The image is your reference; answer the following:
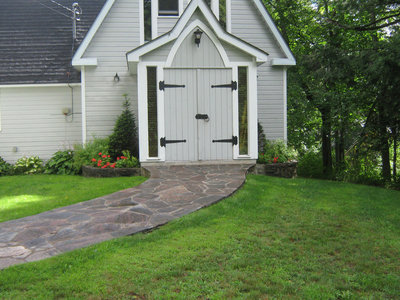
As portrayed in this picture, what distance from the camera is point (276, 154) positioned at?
35.8 feet

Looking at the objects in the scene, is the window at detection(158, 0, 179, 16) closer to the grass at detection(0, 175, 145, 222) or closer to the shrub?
the shrub

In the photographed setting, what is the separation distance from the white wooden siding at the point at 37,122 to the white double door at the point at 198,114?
4438mm

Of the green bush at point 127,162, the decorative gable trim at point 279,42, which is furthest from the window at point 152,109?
the decorative gable trim at point 279,42

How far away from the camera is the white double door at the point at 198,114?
9.91m

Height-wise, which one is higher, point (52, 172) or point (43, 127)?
point (43, 127)

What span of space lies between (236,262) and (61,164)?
9140mm

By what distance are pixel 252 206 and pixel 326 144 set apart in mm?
12439

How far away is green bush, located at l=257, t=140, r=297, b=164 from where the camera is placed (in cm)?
1066

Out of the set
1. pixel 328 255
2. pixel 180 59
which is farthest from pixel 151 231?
pixel 180 59

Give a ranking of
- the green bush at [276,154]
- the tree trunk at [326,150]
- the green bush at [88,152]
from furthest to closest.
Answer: the tree trunk at [326,150], the green bush at [88,152], the green bush at [276,154]

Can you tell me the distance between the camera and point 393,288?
369 centimetres

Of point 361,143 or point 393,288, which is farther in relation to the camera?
point 361,143

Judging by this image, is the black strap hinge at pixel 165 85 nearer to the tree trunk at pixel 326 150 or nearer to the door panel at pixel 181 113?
the door panel at pixel 181 113

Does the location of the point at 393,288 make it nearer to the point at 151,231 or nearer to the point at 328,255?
the point at 328,255
